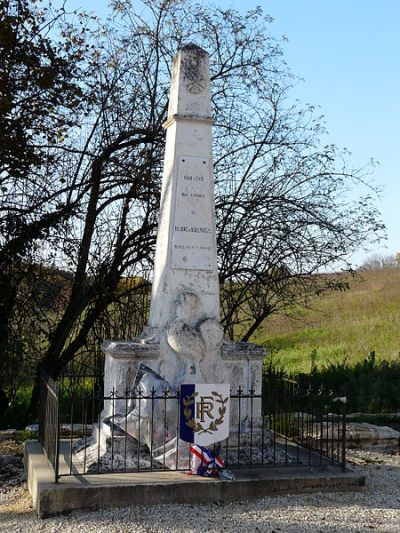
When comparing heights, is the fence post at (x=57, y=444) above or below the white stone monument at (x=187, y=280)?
below

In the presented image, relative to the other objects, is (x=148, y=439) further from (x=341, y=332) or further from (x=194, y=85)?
(x=341, y=332)

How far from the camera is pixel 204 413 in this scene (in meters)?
6.11

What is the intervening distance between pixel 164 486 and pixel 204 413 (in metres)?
0.70

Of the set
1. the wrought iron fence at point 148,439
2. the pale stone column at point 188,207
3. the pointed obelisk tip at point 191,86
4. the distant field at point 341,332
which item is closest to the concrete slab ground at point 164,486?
the wrought iron fence at point 148,439

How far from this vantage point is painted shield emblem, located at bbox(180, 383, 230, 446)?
606cm

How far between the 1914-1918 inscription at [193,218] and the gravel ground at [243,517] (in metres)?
2.37

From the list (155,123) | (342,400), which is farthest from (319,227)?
(342,400)

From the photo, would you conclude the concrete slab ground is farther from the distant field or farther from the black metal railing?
the distant field

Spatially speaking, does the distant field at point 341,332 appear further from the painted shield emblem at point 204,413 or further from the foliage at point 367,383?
the painted shield emblem at point 204,413

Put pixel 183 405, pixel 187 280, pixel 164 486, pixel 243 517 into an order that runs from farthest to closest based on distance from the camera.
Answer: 1. pixel 187 280
2. pixel 183 405
3. pixel 164 486
4. pixel 243 517

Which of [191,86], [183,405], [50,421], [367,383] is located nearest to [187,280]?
[183,405]

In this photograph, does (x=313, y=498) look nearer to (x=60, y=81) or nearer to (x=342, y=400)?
(x=342, y=400)

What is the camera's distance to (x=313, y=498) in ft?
19.9

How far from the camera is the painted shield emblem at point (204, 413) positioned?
6.06 metres
